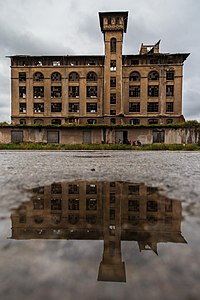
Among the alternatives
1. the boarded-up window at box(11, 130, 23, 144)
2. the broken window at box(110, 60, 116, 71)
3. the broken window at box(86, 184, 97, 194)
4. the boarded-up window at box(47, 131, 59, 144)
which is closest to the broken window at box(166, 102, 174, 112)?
the broken window at box(110, 60, 116, 71)

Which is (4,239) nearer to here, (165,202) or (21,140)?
(165,202)

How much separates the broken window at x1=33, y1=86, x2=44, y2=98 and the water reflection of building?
47.8 meters

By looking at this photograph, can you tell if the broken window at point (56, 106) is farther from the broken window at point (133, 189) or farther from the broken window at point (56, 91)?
the broken window at point (133, 189)

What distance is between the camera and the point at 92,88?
47531mm

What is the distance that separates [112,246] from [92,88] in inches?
1886

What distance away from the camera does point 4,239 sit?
142cm

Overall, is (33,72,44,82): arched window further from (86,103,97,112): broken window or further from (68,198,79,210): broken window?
(68,198,79,210): broken window

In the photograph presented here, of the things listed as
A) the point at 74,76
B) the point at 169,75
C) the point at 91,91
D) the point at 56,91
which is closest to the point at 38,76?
the point at 56,91

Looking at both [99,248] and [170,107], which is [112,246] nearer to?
[99,248]

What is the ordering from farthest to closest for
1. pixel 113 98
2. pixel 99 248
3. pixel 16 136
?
pixel 113 98 < pixel 16 136 < pixel 99 248

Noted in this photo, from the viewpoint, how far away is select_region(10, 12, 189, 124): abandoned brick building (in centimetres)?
4641

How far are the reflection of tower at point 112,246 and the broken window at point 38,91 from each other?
4848 cm

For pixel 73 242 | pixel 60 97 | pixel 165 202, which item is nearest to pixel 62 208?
pixel 73 242

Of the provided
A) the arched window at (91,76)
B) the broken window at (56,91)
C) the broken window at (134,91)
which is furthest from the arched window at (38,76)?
the broken window at (134,91)
